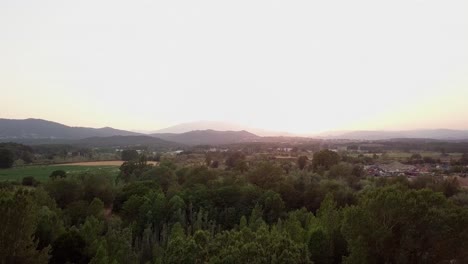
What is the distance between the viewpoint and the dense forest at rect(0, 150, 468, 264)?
1708cm

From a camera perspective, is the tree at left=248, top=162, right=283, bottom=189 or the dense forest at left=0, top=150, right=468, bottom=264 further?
the tree at left=248, top=162, right=283, bottom=189

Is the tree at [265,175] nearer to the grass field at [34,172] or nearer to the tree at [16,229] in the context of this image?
the grass field at [34,172]

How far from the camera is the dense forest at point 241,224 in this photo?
1708cm

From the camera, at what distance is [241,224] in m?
30.7

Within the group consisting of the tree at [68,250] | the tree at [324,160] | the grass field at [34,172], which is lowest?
the tree at [68,250]

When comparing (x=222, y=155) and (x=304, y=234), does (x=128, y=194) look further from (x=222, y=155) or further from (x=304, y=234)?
(x=222, y=155)

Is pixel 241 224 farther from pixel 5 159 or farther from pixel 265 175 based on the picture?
pixel 5 159

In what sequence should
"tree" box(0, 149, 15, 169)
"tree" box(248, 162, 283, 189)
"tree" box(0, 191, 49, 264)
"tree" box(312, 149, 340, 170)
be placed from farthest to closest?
1. "tree" box(0, 149, 15, 169)
2. "tree" box(312, 149, 340, 170)
3. "tree" box(248, 162, 283, 189)
4. "tree" box(0, 191, 49, 264)

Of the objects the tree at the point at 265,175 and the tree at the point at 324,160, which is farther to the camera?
the tree at the point at 324,160

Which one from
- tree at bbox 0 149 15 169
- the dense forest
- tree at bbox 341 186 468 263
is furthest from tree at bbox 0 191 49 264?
tree at bbox 0 149 15 169

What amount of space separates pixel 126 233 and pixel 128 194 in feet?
56.0

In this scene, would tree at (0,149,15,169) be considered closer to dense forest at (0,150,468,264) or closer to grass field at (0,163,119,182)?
grass field at (0,163,119,182)

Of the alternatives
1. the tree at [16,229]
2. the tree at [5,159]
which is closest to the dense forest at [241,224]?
the tree at [16,229]

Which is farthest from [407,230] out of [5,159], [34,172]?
[5,159]
